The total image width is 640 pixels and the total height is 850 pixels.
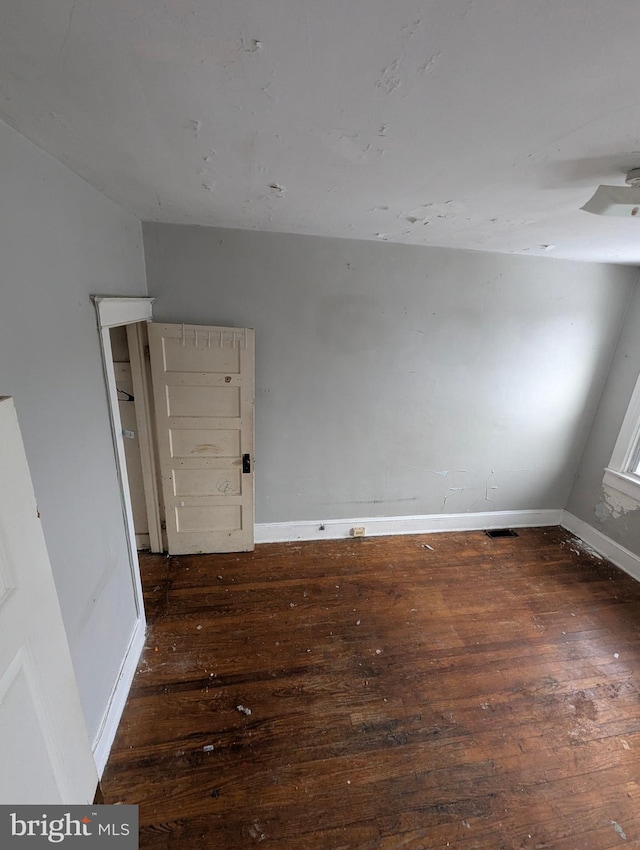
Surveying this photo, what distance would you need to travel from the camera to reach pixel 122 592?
1854 mm

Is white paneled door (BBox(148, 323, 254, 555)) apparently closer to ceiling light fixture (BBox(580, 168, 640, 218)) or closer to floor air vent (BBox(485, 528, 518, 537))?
ceiling light fixture (BBox(580, 168, 640, 218))

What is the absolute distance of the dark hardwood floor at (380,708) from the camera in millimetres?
1429

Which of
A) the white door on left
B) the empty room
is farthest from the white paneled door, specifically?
the white door on left

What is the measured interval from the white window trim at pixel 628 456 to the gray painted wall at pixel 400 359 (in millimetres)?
295

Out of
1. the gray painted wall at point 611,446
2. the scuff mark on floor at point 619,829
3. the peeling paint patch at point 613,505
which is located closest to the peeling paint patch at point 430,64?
the scuff mark on floor at point 619,829

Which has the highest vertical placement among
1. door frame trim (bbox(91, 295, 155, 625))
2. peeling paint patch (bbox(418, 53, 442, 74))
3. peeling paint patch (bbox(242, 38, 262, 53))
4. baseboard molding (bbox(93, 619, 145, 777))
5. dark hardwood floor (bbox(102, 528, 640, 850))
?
peeling paint patch (bbox(418, 53, 442, 74))

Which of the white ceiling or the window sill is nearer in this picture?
the white ceiling

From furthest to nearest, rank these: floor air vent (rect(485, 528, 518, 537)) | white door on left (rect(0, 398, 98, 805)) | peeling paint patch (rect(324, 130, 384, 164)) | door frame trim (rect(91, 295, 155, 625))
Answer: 1. floor air vent (rect(485, 528, 518, 537))
2. door frame trim (rect(91, 295, 155, 625))
3. peeling paint patch (rect(324, 130, 384, 164))
4. white door on left (rect(0, 398, 98, 805))

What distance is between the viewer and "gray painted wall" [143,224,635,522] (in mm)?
2402

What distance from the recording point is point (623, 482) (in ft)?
9.74

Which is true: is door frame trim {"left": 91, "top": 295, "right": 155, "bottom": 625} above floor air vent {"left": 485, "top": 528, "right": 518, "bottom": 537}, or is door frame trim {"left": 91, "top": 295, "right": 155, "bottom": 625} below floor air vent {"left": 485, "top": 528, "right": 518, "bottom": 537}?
above

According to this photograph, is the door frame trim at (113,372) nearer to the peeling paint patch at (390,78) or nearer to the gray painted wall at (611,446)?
the peeling paint patch at (390,78)

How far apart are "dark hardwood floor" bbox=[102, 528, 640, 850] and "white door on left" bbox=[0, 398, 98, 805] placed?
642 millimetres

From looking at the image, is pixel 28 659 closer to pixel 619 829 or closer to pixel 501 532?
pixel 619 829
